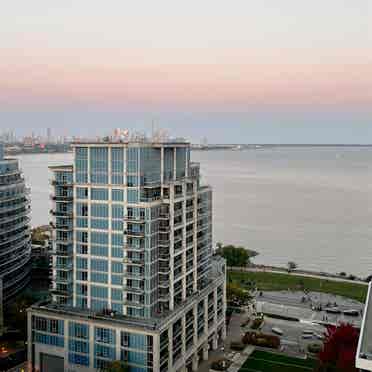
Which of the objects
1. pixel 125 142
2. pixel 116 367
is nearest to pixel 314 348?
pixel 116 367

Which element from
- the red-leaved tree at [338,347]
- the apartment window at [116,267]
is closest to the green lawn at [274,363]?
the red-leaved tree at [338,347]

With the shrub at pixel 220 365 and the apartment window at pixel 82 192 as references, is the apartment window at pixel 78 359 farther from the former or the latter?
the apartment window at pixel 82 192

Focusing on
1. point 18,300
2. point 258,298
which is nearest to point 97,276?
point 18,300

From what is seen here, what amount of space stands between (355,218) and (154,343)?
366 feet

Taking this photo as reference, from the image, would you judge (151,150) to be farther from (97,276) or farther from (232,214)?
(232,214)

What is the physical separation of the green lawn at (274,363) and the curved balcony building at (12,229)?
28.1m

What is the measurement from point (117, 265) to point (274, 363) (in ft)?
58.8

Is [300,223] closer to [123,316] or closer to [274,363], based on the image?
[274,363]

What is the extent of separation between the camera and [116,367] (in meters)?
37.4

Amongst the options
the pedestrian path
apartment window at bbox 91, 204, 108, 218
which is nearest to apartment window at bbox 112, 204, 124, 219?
apartment window at bbox 91, 204, 108, 218

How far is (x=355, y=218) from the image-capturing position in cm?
13862

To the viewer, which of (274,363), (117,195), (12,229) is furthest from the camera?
(12,229)

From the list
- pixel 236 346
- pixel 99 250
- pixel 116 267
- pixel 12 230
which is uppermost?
pixel 99 250

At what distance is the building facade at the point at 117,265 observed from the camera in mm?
39500
